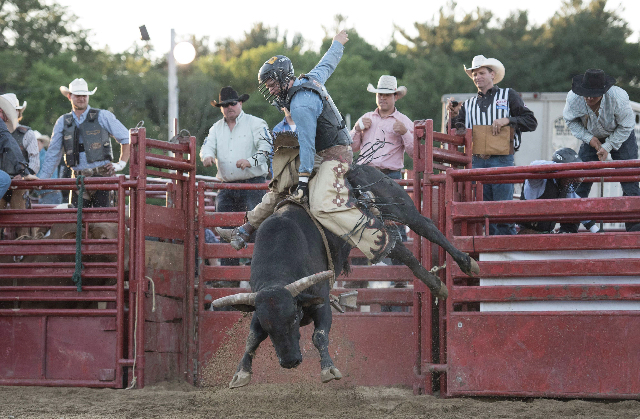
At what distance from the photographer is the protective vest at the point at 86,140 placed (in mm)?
8836

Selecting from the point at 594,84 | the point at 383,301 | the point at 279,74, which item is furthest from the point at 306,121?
the point at 594,84

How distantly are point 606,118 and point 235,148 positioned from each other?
144 inches

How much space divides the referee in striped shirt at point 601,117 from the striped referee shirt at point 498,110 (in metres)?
0.39

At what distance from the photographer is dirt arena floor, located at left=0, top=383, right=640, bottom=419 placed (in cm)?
590

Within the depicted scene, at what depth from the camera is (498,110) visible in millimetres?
8008

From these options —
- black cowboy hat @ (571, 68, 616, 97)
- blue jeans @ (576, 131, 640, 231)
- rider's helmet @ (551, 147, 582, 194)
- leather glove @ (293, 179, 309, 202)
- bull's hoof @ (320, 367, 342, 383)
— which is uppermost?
black cowboy hat @ (571, 68, 616, 97)

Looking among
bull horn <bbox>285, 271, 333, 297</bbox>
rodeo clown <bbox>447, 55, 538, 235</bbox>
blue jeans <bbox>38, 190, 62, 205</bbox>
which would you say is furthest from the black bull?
blue jeans <bbox>38, 190, 62, 205</bbox>

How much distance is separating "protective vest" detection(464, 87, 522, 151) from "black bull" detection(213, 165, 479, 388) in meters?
1.77

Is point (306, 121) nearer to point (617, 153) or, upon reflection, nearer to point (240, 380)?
point (240, 380)

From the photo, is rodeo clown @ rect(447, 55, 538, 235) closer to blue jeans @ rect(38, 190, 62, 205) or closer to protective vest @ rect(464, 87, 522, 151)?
protective vest @ rect(464, 87, 522, 151)

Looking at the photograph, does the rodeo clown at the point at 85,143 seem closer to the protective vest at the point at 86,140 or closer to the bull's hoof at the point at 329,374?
the protective vest at the point at 86,140

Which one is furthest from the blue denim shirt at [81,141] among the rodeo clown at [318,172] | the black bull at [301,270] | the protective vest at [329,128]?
the black bull at [301,270]

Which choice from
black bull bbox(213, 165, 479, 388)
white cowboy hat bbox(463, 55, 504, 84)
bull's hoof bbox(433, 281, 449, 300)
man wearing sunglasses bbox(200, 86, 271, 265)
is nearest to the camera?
black bull bbox(213, 165, 479, 388)

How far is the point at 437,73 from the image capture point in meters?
37.0
